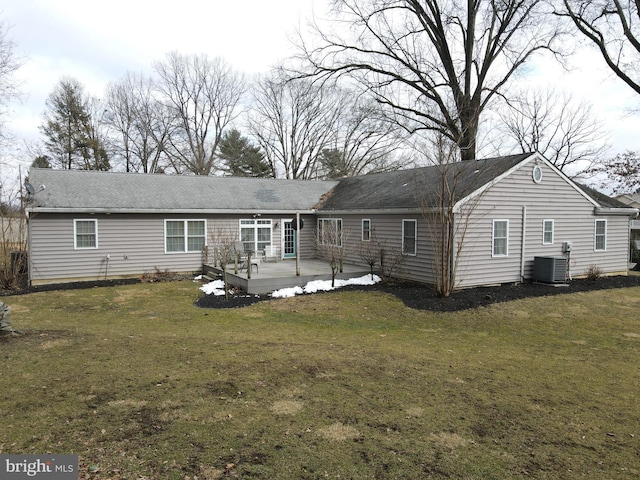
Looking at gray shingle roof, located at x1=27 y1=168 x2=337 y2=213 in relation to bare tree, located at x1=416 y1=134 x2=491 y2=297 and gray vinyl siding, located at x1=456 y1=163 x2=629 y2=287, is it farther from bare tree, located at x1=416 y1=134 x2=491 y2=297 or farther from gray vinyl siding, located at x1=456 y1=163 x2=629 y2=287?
gray vinyl siding, located at x1=456 y1=163 x2=629 y2=287

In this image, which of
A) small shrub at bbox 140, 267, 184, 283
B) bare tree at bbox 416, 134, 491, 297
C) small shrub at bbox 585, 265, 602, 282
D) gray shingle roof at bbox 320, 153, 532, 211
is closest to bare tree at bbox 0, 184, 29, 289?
small shrub at bbox 140, 267, 184, 283

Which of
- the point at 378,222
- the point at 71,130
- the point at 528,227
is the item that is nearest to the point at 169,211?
the point at 378,222

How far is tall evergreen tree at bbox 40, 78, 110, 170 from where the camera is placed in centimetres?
2925

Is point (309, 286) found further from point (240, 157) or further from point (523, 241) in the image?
point (240, 157)

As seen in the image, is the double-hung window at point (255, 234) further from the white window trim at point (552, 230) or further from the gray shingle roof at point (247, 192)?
the white window trim at point (552, 230)

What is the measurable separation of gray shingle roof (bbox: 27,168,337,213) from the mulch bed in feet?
18.6

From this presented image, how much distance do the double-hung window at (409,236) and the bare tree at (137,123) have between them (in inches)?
1008

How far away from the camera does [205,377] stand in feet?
19.0

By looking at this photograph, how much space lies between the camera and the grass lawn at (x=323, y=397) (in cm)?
378

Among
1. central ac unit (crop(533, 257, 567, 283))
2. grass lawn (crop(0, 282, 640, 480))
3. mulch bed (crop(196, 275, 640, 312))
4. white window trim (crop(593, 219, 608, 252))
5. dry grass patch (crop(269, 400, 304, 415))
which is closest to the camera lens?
grass lawn (crop(0, 282, 640, 480))

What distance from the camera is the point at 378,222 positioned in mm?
15672

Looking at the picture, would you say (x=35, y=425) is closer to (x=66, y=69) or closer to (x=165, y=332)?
(x=165, y=332)

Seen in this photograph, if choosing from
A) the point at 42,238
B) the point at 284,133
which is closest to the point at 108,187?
the point at 42,238

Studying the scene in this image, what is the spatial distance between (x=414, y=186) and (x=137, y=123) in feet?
86.4
